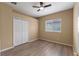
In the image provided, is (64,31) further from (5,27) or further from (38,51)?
(5,27)

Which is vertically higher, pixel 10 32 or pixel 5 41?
pixel 10 32

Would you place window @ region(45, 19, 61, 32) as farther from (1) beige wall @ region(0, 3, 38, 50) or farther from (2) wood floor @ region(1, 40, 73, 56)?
(1) beige wall @ region(0, 3, 38, 50)

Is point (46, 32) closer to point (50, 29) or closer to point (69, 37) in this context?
point (50, 29)

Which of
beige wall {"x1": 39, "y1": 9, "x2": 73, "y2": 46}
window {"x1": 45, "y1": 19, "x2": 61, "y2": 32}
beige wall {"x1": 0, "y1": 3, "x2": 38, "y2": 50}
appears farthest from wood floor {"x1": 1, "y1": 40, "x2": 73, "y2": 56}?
window {"x1": 45, "y1": 19, "x2": 61, "y2": 32}

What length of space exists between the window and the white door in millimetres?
1965

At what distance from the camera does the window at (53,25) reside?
5584 mm

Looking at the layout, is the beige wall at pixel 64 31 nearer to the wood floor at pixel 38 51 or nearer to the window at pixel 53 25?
the window at pixel 53 25

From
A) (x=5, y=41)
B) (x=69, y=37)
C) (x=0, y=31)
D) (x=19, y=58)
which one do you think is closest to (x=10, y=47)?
(x=5, y=41)

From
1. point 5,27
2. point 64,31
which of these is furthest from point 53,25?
point 5,27

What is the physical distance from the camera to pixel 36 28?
6891 mm

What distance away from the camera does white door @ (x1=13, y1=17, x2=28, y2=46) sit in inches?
173

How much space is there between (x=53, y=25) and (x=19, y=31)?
280 cm

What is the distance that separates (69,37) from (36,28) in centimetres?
318

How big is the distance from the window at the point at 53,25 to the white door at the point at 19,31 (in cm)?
197
